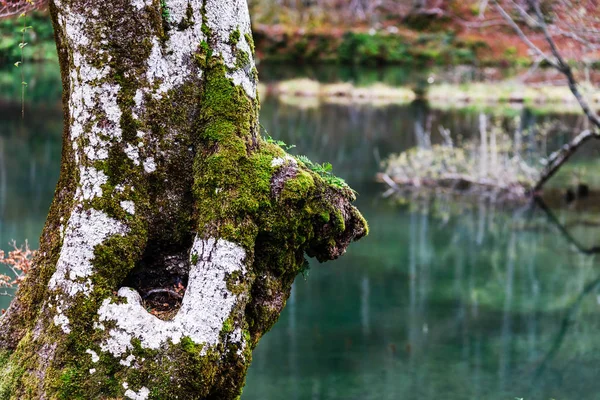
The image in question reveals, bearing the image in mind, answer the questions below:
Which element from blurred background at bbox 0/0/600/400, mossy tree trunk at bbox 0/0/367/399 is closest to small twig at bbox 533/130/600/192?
blurred background at bbox 0/0/600/400

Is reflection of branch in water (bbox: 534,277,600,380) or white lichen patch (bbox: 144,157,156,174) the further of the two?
reflection of branch in water (bbox: 534,277,600,380)

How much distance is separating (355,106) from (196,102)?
88.6 feet

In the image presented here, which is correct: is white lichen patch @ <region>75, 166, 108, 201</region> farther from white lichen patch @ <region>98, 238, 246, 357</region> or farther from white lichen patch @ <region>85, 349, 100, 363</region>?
white lichen patch @ <region>85, 349, 100, 363</region>

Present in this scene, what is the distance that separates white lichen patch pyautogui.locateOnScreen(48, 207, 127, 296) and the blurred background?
224 centimetres

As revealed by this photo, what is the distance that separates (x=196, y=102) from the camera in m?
3.34

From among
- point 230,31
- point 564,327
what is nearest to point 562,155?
point 564,327

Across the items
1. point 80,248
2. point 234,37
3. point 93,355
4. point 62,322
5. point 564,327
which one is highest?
point 234,37

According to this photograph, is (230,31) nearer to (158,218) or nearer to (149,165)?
(149,165)

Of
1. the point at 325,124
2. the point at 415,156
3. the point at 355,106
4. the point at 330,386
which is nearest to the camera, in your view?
the point at 330,386

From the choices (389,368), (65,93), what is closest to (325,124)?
(389,368)

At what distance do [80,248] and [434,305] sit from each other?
24.1ft

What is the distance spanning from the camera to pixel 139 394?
115 inches

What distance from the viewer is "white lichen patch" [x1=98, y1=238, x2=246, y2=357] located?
118 inches

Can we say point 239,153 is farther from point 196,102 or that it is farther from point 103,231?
point 103,231
